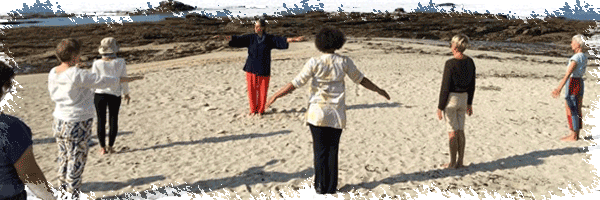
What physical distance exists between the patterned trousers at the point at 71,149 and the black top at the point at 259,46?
144 inches

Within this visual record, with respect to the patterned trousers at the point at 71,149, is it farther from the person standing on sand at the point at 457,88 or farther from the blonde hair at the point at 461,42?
the blonde hair at the point at 461,42

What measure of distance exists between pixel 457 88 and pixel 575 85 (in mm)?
2657

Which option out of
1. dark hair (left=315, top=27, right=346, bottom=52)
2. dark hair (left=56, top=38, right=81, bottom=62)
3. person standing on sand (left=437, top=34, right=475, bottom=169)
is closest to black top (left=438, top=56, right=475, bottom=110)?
person standing on sand (left=437, top=34, right=475, bottom=169)

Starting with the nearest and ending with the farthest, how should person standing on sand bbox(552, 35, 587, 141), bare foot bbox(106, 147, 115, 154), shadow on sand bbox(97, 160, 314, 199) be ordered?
shadow on sand bbox(97, 160, 314, 199) < person standing on sand bbox(552, 35, 587, 141) < bare foot bbox(106, 147, 115, 154)

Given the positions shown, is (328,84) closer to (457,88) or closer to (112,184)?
(457,88)

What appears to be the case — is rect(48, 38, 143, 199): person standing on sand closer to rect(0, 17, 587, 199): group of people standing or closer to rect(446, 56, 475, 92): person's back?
rect(0, 17, 587, 199): group of people standing

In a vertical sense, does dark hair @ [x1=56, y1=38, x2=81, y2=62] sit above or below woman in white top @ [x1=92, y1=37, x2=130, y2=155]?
above

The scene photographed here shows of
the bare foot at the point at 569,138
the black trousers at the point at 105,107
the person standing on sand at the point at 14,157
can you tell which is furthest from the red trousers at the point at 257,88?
the person standing on sand at the point at 14,157

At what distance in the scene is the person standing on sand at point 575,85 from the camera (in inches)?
235

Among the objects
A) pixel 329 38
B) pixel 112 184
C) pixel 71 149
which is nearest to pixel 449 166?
pixel 329 38

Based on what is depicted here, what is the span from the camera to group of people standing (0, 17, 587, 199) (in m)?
2.36

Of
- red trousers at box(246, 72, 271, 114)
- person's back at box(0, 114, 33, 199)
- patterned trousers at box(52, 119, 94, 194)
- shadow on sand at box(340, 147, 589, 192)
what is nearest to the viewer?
person's back at box(0, 114, 33, 199)

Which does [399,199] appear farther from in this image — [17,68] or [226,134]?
[17,68]

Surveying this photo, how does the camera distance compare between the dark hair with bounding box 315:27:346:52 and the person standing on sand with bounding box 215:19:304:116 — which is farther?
the person standing on sand with bounding box 215:19:304:116
